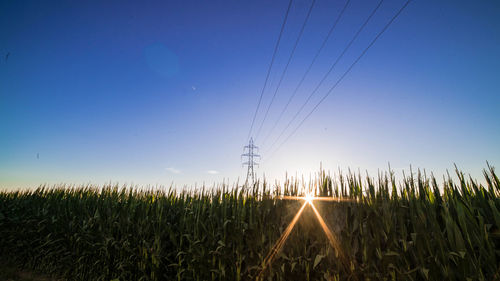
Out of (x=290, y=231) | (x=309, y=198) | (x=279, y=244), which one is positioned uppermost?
(x=309, y=198)

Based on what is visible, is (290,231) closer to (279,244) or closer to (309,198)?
(279,244)

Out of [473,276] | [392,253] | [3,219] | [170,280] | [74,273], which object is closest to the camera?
[473,276]

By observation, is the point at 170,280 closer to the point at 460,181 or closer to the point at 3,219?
the point at 460,181

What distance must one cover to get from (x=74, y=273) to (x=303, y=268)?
311 inches

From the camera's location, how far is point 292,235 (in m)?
3.66

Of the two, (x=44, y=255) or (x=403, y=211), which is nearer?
(x=403, y=211)

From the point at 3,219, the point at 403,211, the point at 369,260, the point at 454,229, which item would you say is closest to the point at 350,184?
the point at 403,211

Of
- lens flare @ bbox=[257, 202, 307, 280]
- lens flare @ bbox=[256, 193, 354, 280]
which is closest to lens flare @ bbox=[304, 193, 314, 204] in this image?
lens flare @ bbox=[256, 193, 354, 280]

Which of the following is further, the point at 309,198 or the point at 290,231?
the point at 309,198

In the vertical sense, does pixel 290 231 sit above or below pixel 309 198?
below

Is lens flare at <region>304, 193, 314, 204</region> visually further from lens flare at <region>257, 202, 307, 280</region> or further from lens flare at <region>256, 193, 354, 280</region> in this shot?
lens flare at <region>257, 202, 307, 280</region>

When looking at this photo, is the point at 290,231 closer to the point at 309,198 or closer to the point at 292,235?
the point at 292,235

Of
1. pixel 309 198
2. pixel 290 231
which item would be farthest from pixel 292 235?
pixel 309 198

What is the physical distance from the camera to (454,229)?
232 centimetres
